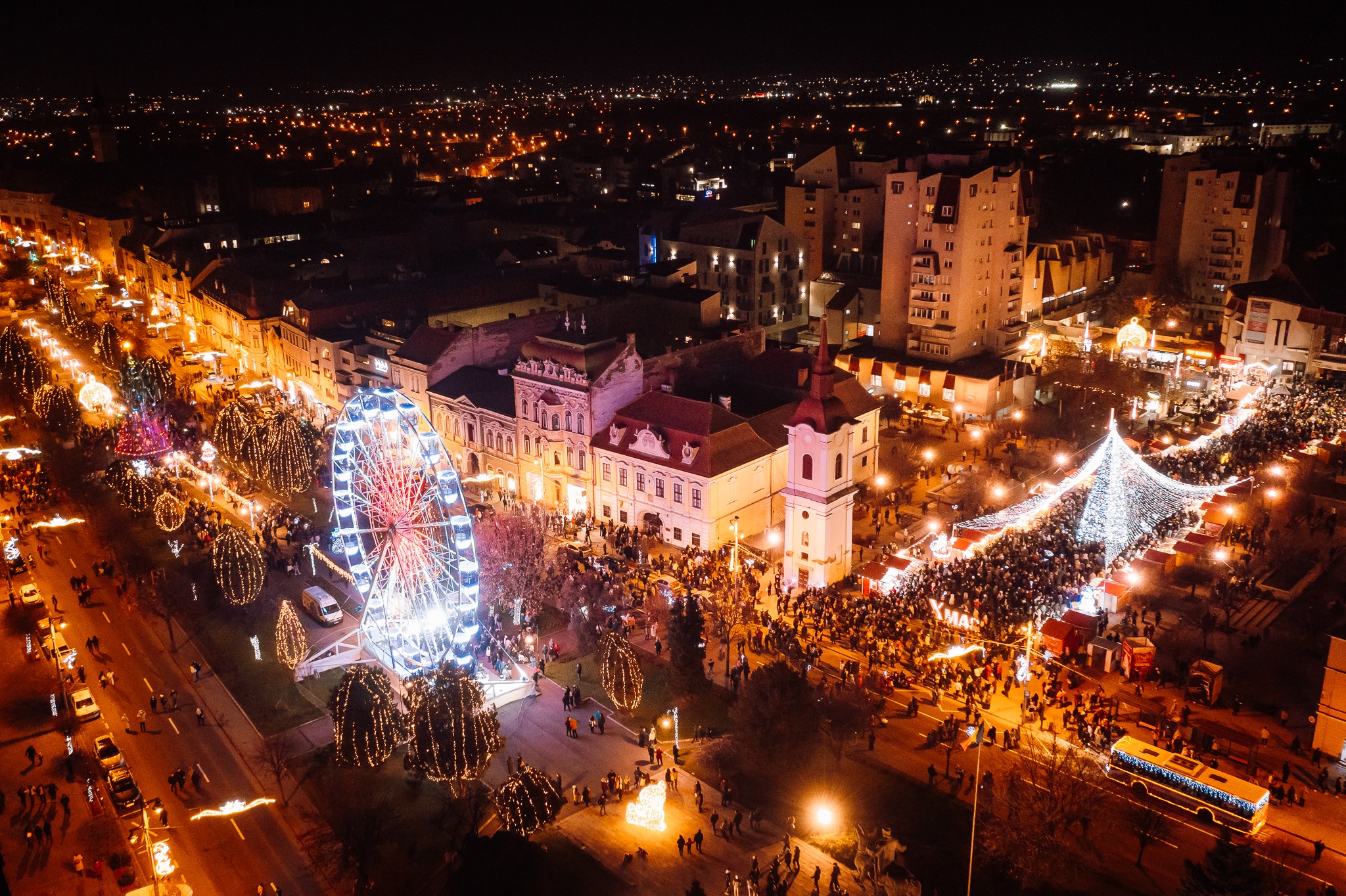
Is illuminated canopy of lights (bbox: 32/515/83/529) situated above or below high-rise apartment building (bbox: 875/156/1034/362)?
below

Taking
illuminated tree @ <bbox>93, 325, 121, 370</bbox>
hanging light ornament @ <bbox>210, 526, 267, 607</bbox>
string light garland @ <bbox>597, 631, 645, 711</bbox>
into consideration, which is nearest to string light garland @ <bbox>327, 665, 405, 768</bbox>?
string light garland @ <bbox>597, 631, 645, 711</bbox>

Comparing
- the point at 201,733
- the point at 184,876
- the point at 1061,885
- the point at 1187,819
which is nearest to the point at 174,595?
the point at 201,733

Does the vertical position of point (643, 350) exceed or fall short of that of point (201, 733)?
it exceeds it

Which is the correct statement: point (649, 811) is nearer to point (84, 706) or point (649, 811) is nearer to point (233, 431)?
point (84, 706)

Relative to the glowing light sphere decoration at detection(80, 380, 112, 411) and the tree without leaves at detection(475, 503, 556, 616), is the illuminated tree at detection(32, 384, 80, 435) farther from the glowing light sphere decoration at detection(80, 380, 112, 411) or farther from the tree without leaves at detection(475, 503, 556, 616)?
the tree without leaves at detection(475, 503, 556, 616)

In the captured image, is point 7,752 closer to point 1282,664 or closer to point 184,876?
point 184,876

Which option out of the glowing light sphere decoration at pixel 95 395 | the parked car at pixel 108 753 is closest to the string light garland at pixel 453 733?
the parked car at pixel 108 753
